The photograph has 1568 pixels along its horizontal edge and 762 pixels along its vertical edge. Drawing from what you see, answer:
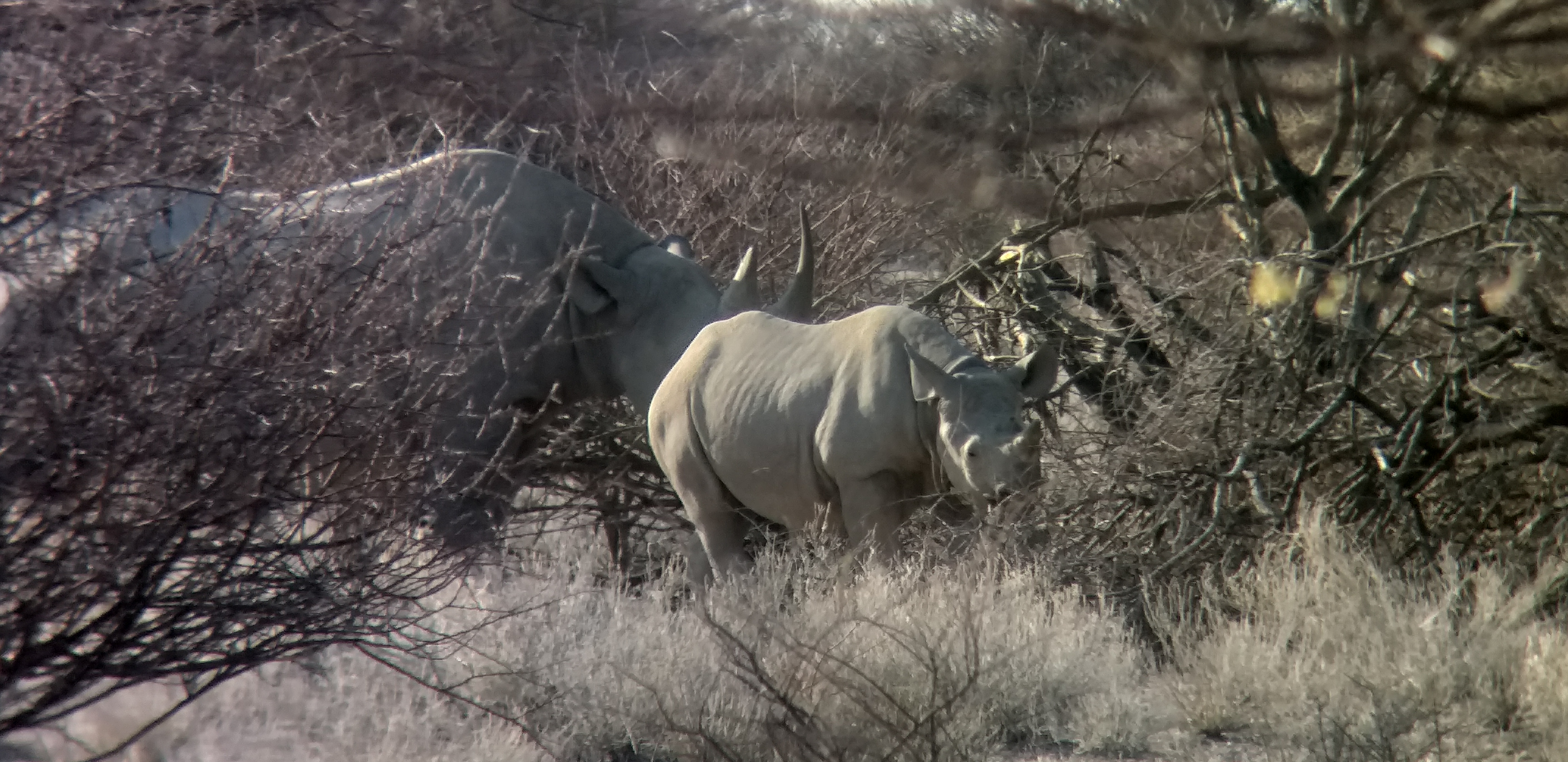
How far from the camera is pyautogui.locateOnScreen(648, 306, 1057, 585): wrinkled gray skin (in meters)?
5.15

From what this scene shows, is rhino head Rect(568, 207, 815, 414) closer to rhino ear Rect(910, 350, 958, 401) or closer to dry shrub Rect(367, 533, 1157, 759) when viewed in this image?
dry shrub Rect(367, 533, 1157, 759)

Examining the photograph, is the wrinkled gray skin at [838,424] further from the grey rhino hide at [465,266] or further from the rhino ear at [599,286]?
the rhino ear at [599,286]

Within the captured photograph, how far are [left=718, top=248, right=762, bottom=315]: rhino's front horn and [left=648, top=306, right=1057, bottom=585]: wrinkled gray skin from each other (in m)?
0.63

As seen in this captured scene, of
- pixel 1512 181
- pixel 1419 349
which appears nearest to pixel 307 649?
pixel 1512 181

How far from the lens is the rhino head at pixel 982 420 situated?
4.98 m

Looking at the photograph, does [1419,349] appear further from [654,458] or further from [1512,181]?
[654,458]

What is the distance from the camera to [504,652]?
17.0 ft

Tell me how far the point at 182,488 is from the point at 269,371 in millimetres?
316

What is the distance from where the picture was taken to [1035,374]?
5.42 meters

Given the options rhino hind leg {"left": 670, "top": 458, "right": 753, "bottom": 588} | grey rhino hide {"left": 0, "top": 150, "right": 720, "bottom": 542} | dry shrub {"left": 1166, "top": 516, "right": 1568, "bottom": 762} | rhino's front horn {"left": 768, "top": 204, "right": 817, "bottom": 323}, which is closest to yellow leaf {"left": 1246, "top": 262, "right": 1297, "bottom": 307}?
dry shrub {"left": 1166, "top": 516, "right": 1568, "bottom": 762}

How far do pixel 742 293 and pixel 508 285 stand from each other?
1.11 meters

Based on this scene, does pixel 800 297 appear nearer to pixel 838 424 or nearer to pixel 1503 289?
pixel 838 424

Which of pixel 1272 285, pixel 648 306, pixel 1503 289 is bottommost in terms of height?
pixel 648 306

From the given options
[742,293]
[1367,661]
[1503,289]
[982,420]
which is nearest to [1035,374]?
[982,420]
